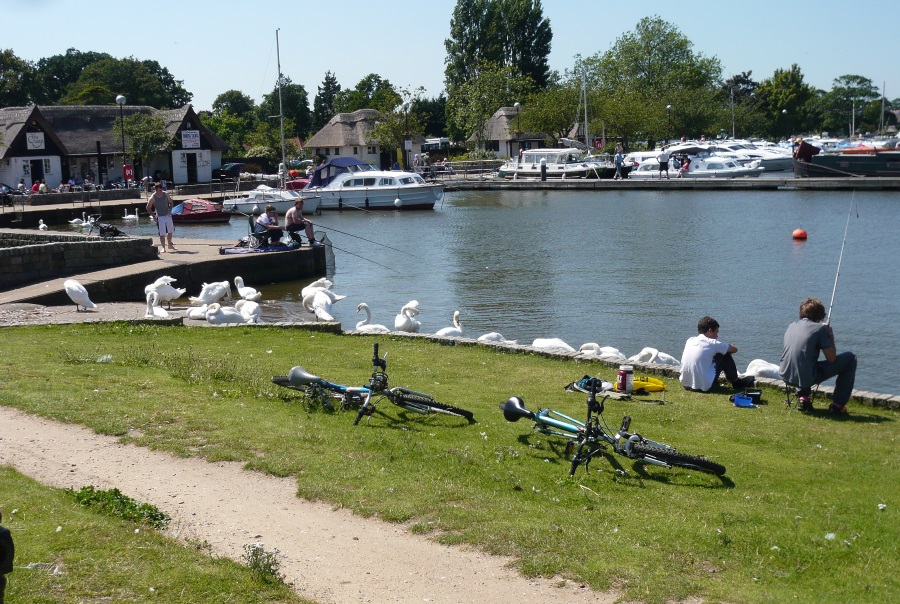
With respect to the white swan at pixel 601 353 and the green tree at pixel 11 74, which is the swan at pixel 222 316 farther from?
the green tree at pixel 11 74

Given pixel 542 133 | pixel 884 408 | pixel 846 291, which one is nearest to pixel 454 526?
pixel 884 408

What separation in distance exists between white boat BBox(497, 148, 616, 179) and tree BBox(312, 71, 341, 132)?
60.4 metres

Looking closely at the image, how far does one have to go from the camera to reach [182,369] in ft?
38.5

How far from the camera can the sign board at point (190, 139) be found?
70.6m

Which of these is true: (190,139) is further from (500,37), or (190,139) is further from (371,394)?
(371,394)

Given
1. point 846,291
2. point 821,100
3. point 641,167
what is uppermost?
point 821,100

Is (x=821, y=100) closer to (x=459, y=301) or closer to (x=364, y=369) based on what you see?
(x=459, y=301)

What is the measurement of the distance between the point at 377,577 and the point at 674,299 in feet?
68.1

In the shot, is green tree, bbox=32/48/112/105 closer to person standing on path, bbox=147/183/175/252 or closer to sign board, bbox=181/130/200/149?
sign board, bbox=181/130/200/149

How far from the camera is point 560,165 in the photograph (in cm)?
7200

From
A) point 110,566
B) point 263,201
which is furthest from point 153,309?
point 263,201

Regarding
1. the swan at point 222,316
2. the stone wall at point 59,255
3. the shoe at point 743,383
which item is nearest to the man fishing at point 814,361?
the shoe at point 743,383

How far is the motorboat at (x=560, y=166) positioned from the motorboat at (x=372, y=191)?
52.5 ft

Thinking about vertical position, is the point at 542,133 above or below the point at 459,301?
above
